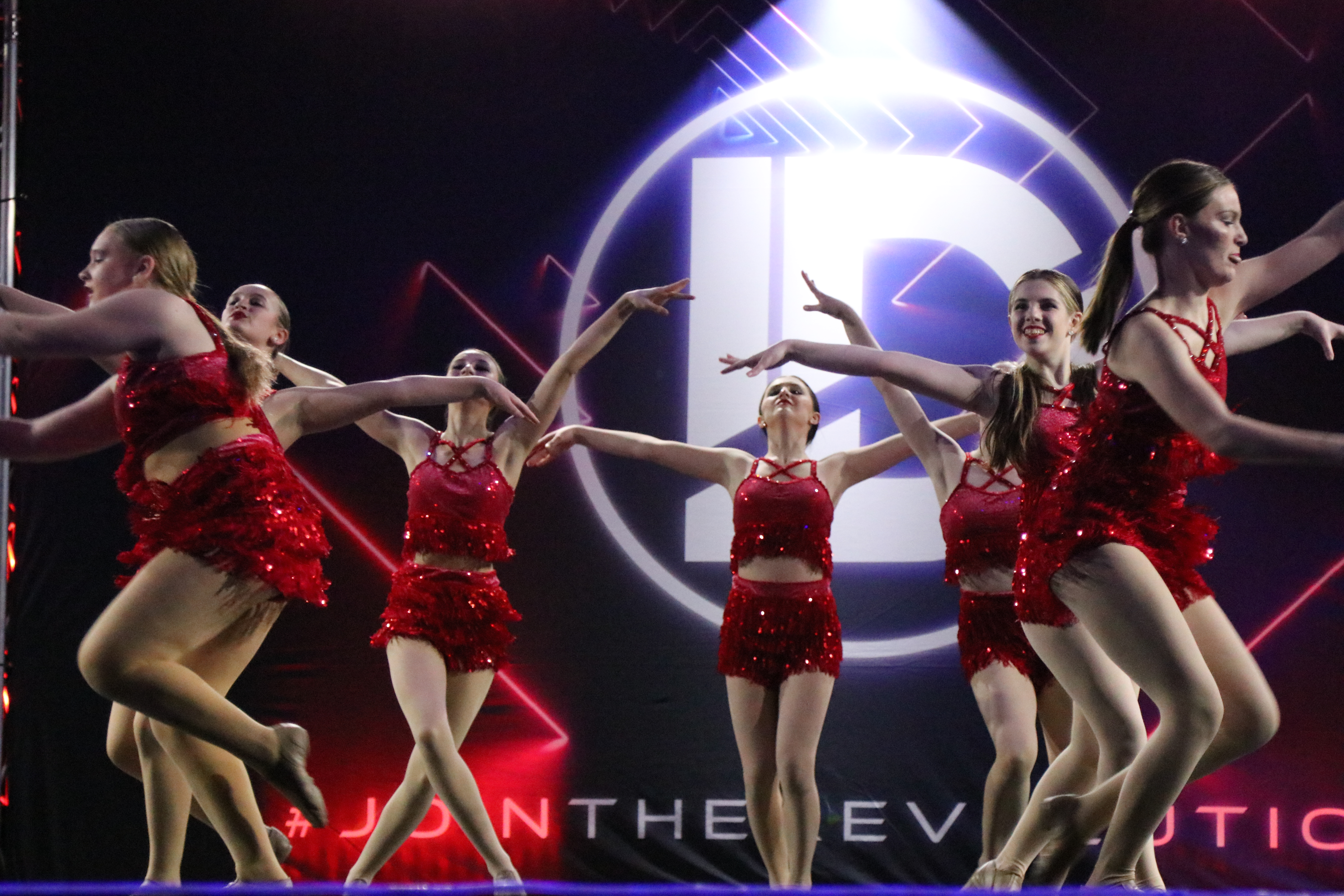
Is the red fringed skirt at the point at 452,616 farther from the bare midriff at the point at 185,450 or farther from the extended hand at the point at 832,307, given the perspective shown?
the extended hand at the point at 832,307

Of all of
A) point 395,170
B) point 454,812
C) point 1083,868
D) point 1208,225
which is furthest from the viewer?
point 395,170

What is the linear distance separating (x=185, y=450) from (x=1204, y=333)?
7.34 ft

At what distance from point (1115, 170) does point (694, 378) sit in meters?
1.88

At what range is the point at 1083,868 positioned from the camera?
459 centimetres

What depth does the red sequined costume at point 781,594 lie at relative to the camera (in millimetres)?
3781

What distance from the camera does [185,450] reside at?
2.65 metres

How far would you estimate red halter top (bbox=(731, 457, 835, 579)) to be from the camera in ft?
12.8

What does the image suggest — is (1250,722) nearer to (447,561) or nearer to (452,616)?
(452,616)

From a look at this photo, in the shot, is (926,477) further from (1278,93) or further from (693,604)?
(1278,93)

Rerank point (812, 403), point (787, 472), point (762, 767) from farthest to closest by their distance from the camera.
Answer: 1. point (812, 403)
2. point (787, 472)
3. point (762, 767)

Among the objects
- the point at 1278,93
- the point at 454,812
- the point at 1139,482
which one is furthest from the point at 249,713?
the point at 1278,93

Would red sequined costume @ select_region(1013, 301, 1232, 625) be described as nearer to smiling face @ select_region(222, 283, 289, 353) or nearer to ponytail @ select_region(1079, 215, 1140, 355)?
ponytail @ select_region(1079, 215, 1140, 355)

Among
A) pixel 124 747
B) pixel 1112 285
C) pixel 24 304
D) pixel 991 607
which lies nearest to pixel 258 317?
pixel 24 304

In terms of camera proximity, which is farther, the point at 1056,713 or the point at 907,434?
the point at 907,434
